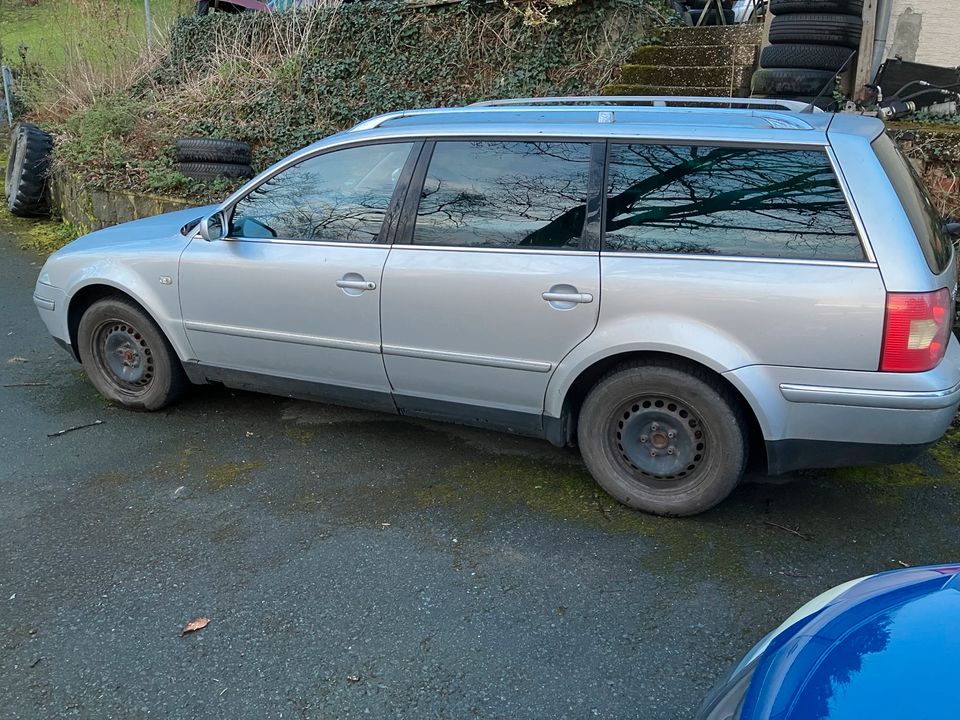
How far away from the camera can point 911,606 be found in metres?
1.82

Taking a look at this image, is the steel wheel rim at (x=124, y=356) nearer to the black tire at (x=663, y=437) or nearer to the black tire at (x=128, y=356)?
the black tire at (x=128, y=356)

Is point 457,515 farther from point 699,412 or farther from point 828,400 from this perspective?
point 828,400

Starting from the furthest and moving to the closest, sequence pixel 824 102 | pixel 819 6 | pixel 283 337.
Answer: pixel 819 6
pixel 824 102
pixel 283 337

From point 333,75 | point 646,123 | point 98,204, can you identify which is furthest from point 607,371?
point 333,75

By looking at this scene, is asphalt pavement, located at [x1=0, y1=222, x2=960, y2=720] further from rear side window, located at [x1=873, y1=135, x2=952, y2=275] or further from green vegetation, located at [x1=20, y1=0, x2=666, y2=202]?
green vegetation, located at [x1=20, y1=0, x2=666, y2=202]

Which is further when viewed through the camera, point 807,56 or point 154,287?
point 807,56

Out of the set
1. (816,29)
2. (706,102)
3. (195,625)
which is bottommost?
(195,625)

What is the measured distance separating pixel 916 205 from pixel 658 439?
4.80ft

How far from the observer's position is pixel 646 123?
3.54m

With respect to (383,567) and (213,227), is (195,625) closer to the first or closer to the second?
(383,567)

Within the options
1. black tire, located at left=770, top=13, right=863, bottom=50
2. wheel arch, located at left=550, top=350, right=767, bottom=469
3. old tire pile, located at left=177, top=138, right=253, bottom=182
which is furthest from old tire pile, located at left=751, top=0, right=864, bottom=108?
old tire pile, located at left=177, top=138, right=253, bottom=182

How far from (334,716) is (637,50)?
7.61m

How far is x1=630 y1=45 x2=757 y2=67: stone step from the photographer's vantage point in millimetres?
7711

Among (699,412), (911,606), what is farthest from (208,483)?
(911,606)
